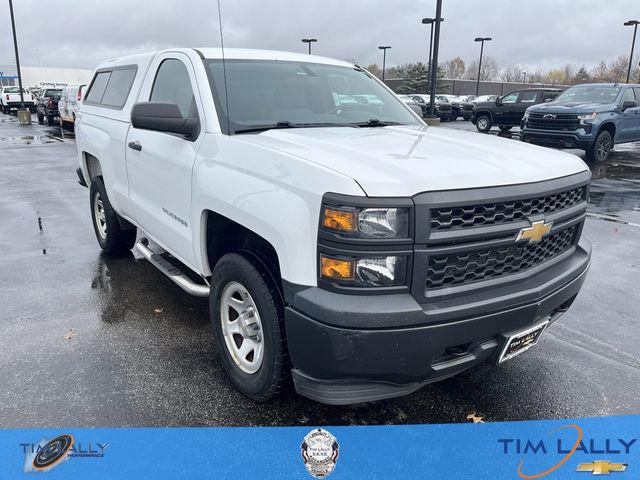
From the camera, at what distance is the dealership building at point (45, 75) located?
337 feet

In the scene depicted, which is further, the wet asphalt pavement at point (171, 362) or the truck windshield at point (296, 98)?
the truck windshield at point (296, 98)

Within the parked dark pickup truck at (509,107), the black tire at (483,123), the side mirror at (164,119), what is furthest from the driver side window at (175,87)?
the black tire at (483,123)

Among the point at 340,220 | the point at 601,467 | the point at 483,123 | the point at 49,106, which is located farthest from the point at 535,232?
the point at 49,106

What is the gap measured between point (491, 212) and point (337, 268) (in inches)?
30.6

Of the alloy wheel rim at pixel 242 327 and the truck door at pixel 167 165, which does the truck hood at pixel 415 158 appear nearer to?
the truck door at pixel 167 165

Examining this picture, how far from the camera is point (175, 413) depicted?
2975 millimetres

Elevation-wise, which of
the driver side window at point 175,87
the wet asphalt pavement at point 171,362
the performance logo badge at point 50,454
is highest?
the driver side window at point 175,87

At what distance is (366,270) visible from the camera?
7.52 feet

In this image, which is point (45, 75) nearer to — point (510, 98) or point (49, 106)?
point (49, 106)

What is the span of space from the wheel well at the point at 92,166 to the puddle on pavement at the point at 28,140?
1440 centimetres

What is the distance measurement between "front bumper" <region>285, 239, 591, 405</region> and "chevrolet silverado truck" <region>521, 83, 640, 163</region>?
12.1 m

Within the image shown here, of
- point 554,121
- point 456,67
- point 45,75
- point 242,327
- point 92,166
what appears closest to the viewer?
point 242,327

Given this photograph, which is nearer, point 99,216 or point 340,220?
point 340,220

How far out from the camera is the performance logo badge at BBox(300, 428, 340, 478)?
2.55 meters
